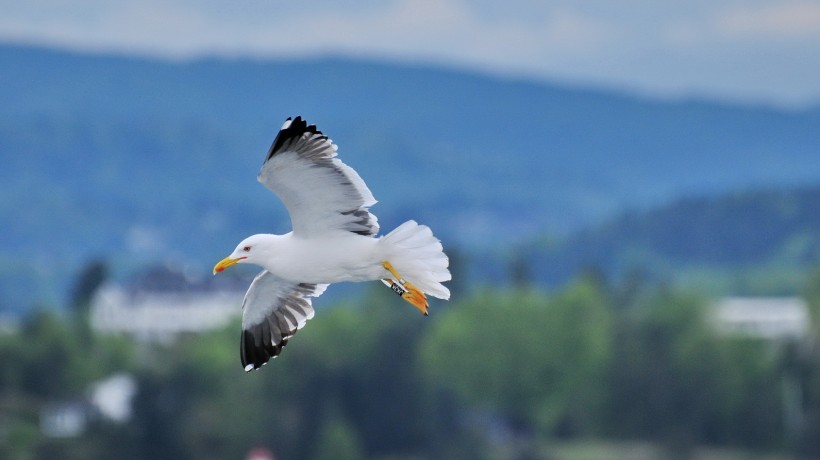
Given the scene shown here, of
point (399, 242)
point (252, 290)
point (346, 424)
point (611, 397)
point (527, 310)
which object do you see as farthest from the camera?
point (527, 310)

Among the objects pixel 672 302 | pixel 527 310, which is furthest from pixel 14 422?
pixel 672 302

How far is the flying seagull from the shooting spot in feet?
50.3

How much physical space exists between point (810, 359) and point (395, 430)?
717 inches

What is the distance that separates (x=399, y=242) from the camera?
1566 cm

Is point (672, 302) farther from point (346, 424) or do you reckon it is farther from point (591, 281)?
point (346, 424)

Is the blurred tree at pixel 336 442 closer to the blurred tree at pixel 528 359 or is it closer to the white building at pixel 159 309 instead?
the blurred tree at pixel 528 359

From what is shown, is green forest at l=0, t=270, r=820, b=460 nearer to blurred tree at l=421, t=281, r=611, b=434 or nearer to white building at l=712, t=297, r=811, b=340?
blurred tree at l=421, t=281, r=611, b=434

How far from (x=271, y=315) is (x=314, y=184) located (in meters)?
2.17

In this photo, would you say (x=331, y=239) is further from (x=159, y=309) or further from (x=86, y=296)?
(x=159, y=309)

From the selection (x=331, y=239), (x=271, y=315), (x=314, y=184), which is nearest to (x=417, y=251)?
(x=331, y=239)

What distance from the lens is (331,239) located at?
1590 cm

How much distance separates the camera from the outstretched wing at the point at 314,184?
1517 centimetres

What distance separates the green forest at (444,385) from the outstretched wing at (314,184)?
5340 centimetres

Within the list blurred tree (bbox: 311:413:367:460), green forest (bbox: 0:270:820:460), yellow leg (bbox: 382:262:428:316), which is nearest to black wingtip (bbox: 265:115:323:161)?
yellow leg (bbox: 382:262:428:316)
